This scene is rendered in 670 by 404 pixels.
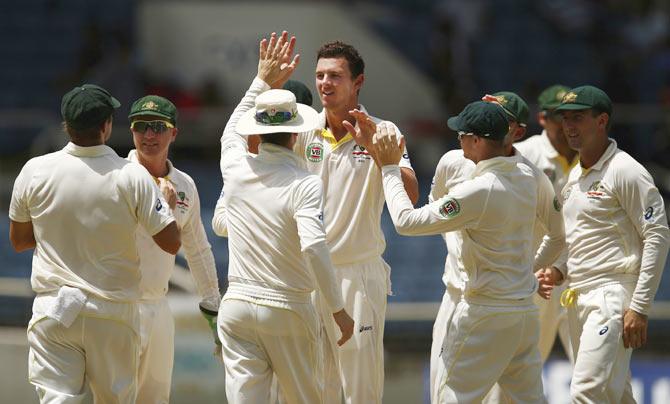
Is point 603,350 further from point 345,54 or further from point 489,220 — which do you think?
point 345,54

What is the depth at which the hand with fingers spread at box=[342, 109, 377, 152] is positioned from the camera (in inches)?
270

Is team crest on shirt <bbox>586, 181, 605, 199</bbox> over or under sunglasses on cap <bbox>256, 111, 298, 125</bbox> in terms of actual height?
under

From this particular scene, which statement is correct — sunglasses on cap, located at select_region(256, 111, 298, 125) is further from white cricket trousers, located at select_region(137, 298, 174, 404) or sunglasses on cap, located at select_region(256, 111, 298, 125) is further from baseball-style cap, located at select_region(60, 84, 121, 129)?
white cricket trousers, located at select_region(137, 298, 174, 404)

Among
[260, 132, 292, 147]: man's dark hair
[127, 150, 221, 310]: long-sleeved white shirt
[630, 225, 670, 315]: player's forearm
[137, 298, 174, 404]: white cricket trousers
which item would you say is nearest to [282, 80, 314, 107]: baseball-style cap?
[127, 150, 221, 310]: long-sleeved white shirt

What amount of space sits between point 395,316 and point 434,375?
3.56 m

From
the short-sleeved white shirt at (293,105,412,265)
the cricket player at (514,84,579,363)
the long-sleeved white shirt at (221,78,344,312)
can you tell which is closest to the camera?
the long-sleeved white shirt at (221,78,344,312)

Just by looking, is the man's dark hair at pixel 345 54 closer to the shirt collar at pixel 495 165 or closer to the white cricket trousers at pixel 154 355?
the shirt collar at pixel 495 165

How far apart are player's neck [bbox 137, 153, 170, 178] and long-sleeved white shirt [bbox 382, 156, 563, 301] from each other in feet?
4.46

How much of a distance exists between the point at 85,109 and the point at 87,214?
0.51 m

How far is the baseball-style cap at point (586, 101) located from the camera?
23.9 feet

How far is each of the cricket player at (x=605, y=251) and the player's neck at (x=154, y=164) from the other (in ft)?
7.37

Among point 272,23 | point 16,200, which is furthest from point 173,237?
point 272,23

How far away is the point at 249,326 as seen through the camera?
21.2 ft

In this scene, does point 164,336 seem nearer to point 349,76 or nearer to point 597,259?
point 349,76
